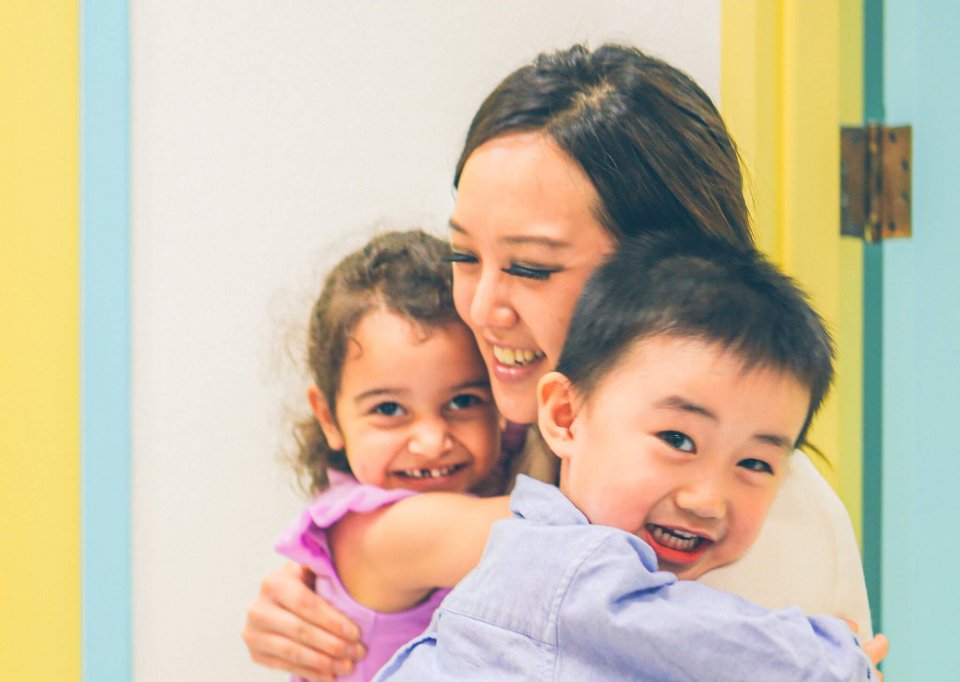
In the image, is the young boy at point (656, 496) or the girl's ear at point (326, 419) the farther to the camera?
the girl's ear at point (326, 419)

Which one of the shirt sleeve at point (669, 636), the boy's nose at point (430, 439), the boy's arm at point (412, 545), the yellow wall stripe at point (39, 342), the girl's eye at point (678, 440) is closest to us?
the shirt sleeve at point (669, 636)

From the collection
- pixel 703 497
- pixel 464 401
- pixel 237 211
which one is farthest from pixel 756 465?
pixel 237 211

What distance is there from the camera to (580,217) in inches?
44.4

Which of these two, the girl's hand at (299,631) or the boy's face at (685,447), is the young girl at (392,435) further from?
the boy's face at (685,447)

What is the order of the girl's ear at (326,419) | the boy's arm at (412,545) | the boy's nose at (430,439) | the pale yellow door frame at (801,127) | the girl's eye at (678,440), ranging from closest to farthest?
1. the girl's eye at (678,440)
2. the boy's arm at (412,545)
3. the boy's nose at (430,439)
4. the girl's ear at (326,419)
5. the pale yellow door frame at (801,127)

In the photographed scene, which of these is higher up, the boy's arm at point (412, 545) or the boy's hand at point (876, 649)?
the boy's arm at point (412, 545)

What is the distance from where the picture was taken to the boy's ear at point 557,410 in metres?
1.06

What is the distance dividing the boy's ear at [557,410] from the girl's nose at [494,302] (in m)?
0.11

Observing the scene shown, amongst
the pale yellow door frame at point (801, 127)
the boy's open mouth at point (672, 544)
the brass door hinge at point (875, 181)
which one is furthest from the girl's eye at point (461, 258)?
the brass door hinge at point (875, 181)

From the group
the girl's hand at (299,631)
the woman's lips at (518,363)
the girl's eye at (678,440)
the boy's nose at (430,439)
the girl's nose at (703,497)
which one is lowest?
the girl's hand at (299,631)

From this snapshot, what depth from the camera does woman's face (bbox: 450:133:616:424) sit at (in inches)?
44.4

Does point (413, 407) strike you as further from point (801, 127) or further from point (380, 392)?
point (801, 127)

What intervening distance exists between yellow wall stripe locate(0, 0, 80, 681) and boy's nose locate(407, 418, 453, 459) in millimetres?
704

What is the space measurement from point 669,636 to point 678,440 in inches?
7.0
